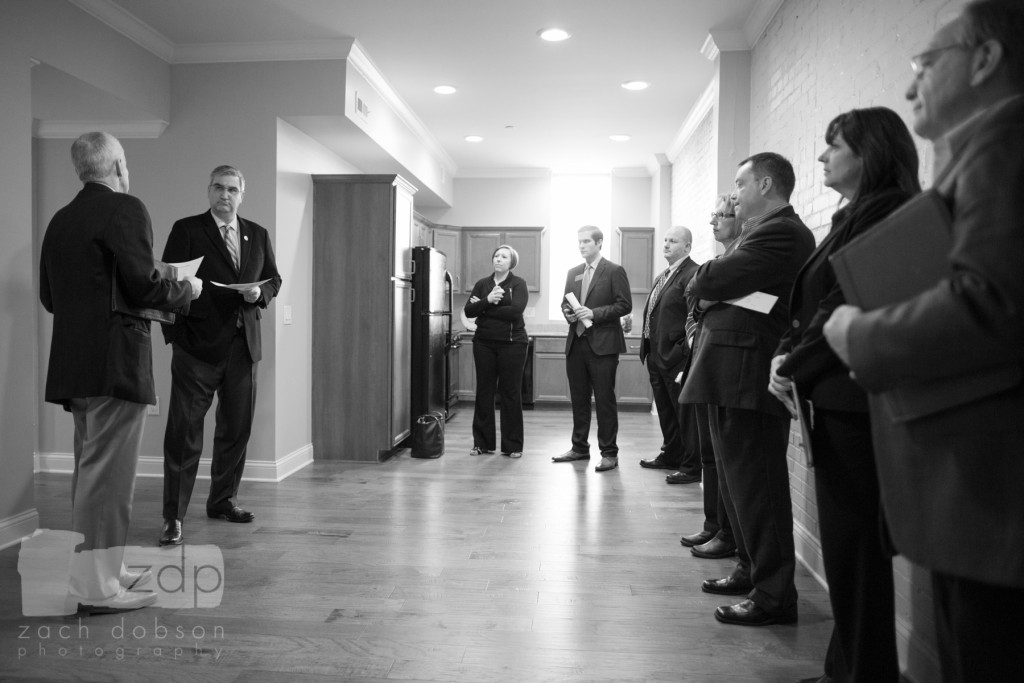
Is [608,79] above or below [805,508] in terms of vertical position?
above

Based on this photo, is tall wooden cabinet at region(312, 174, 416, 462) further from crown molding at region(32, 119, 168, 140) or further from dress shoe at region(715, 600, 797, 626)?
dress shoe at region(715, 600, 797, 626)

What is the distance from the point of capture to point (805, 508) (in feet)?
9.96

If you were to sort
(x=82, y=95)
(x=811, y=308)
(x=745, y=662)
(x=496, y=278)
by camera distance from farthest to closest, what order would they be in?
(x=496, y=278) < (x=82, y=95) < (x=745, y=662) < (x=811, y=308)

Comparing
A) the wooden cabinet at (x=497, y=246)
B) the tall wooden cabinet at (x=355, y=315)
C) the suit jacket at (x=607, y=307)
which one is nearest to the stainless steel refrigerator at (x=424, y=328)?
the tall wooden cabinet at (x=355, y=315)

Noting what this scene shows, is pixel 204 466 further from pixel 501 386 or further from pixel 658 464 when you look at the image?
pixel 658 464

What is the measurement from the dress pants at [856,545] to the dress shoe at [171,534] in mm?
2689

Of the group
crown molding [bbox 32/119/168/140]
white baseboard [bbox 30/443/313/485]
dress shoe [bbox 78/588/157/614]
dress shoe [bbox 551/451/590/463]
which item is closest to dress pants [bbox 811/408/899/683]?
dress shoe [bbox 78/588/157/614]

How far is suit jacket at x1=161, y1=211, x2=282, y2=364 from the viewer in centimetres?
331

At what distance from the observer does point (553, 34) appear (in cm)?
436

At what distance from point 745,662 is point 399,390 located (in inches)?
137

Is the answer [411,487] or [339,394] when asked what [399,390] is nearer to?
[339,394]

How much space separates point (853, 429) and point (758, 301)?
2.56 feet

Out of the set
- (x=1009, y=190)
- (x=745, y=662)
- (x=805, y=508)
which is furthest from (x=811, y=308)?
(x=805, y=508)

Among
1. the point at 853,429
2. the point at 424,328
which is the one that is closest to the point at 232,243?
the point at 424,328
